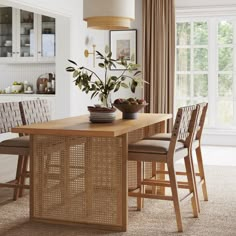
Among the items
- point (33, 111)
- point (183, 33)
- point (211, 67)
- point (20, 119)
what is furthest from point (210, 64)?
point (20, 119)

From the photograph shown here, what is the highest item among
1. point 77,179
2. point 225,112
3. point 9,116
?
point 9,116

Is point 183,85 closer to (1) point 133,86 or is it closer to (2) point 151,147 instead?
(1) point 133,86

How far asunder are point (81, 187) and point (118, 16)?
1676 millimetres

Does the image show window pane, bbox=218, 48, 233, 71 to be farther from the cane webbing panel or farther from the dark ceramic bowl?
the cane webbing panel

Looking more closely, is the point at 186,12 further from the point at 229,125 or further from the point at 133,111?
the point at 133,111

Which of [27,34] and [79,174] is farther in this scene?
[27,34]

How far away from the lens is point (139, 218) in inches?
160

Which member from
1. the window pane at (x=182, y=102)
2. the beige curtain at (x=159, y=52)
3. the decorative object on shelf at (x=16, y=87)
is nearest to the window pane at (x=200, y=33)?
the beige curtain at (x=159, y=52)

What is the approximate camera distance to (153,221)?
3.99 m

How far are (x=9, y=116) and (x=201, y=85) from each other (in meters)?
4.48

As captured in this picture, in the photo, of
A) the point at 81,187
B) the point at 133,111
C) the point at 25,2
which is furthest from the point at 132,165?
the point at 25,2

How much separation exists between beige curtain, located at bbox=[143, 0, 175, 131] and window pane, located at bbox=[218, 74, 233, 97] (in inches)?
33.5

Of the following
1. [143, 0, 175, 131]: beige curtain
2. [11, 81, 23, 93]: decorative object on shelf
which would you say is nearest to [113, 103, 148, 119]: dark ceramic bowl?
[143, 0, 175, 131]: beige curtain

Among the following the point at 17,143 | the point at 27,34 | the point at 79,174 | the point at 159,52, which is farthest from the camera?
the point at 27,34
